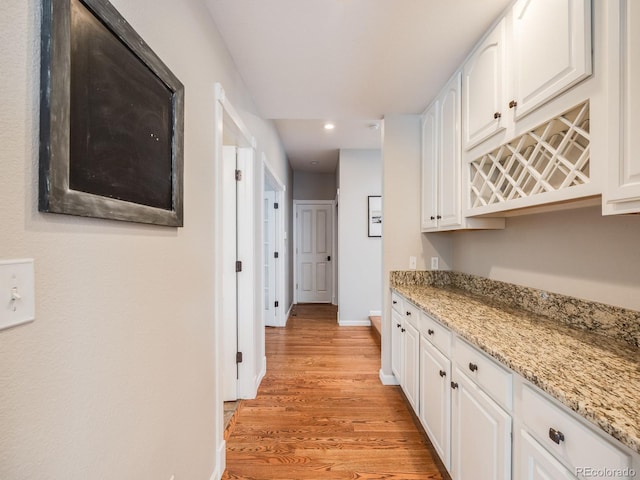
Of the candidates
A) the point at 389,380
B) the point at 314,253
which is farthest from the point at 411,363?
the point at 314,253

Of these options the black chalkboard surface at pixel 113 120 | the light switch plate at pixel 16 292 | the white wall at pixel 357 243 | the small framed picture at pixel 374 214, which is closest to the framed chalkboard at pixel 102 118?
the black chalkboard surface at pixel 113 120

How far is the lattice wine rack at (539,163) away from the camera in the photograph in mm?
1082

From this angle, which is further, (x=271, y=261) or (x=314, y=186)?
(x=314, y=186)

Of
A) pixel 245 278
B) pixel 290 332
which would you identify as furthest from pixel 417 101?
pixel 290 332

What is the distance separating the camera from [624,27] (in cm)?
87

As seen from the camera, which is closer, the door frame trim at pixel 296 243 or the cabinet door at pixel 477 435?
the cabinet door at pixel 477 435

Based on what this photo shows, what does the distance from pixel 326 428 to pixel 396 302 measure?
1.09 metres

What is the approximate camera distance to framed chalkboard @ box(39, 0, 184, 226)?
58 cm

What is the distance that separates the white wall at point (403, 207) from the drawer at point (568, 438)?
1.74m

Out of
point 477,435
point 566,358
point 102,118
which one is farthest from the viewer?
point 477,435

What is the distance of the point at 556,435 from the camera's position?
79cm

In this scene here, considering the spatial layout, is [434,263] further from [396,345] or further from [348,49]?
[348,49]

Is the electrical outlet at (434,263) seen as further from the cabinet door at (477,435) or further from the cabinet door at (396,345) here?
the cabinet door at (477,435)

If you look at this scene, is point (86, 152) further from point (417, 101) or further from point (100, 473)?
point (417, 101)
